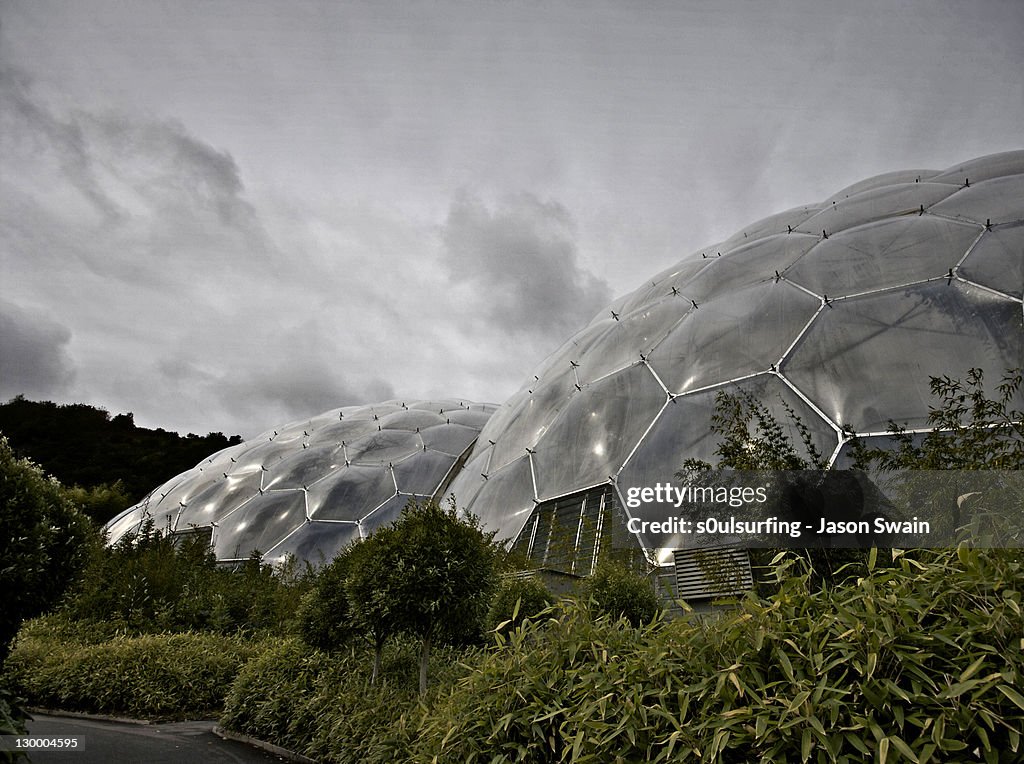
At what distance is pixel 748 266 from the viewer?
10.9 m

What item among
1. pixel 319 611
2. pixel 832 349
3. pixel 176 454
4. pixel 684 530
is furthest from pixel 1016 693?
pixel 176 454

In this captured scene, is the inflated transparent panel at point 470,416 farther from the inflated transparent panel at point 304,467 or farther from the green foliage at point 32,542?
the green foliage at point 32,542

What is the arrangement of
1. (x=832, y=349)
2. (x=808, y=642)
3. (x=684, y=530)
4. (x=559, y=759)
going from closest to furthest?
(x=808, y=642), (x=559, y=759), (x=684, y=530), (x=832, y=349)

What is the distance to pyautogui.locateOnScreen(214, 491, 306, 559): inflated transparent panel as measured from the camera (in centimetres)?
1683

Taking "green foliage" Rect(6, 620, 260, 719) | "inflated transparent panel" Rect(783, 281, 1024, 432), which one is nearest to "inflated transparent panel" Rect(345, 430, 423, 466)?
"green foliage" Rect(6, 620, 260, 719)

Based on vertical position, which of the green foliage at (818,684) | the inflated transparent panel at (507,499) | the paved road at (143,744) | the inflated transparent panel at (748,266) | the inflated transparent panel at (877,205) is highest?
the inflated transparent panel at (877,205)

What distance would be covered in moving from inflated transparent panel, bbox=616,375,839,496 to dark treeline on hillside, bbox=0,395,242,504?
31.6 m

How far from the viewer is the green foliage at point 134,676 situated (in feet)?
29.4

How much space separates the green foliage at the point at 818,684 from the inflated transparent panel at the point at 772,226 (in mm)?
10731

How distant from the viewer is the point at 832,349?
25.8 ft

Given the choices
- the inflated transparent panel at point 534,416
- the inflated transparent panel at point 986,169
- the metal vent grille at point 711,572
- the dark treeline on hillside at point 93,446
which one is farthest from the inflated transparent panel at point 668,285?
the dark treeline on hillside at point 93,446

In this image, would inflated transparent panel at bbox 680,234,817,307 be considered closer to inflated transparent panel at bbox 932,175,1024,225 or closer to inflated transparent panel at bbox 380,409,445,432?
inflated transparent panel at bbox 932,175,1024,225

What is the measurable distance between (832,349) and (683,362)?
84.9 inches

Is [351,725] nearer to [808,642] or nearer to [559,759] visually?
[559,759]
